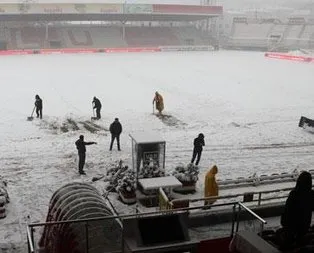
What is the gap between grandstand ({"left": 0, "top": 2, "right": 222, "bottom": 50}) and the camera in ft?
207

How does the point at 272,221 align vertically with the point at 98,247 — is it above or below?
below

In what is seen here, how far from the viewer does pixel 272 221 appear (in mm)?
10047

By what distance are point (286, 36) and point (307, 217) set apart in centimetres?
7801

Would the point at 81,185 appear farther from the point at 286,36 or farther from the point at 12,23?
the point at 286,36

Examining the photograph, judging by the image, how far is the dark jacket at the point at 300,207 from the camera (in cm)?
595

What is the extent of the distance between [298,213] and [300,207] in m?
0.09

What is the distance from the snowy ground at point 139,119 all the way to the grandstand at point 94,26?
20967mm

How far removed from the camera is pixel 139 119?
2336 cm

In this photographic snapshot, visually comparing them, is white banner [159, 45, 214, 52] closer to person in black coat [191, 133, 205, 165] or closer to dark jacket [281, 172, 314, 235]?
person in black coat [191, 133, 205, 165]

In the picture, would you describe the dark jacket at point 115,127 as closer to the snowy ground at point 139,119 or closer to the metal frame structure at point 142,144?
the snowy ground at point 139,119

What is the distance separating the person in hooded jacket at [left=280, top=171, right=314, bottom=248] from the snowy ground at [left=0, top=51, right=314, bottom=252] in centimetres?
655

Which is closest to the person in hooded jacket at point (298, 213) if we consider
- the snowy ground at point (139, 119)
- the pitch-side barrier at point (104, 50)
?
the snowy ground at point (139, 119)

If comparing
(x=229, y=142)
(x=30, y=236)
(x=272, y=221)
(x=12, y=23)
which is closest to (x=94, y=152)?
(x=229, y=142)

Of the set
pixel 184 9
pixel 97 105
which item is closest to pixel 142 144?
pixel 97 105
